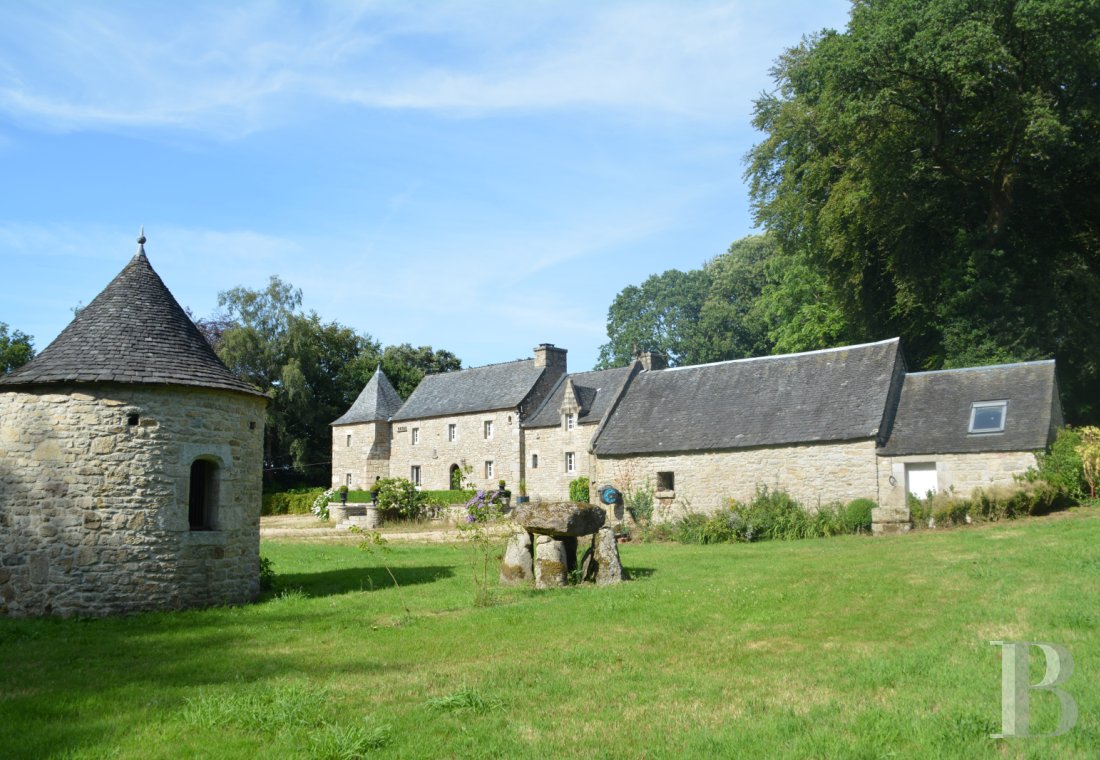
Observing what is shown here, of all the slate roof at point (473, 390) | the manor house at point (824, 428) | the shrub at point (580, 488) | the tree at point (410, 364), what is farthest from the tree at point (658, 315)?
the manor house at point (824, 428)

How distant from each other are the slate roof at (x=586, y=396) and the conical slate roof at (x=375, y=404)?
33.8 feet

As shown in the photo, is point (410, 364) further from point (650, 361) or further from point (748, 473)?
point (748, 473)

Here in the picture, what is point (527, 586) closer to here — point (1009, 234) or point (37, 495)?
point (37, 495)

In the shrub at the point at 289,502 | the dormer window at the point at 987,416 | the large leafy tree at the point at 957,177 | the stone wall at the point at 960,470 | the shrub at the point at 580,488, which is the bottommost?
the shrub at the point at 289,502

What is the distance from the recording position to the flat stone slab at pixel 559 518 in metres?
13.0

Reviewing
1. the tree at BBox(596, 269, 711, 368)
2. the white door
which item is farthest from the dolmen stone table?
the tree at BBox(596, 269, 711, 368)

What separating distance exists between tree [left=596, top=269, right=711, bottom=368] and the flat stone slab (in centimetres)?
5175

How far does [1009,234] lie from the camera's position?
92.3 ft

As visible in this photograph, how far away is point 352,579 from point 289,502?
94.9 feet

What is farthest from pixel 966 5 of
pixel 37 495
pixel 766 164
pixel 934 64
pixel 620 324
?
pixel 620 324

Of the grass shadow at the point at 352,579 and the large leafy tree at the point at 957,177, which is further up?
the large leafy tree at the point at 957,177

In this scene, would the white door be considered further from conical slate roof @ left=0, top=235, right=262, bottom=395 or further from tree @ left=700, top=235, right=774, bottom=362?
tree @ left=700, top=235, right=774, bottom=362

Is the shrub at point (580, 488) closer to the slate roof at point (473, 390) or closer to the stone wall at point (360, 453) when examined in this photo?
the slate roof at point (473, 390)

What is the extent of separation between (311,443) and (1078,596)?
47827 mm
